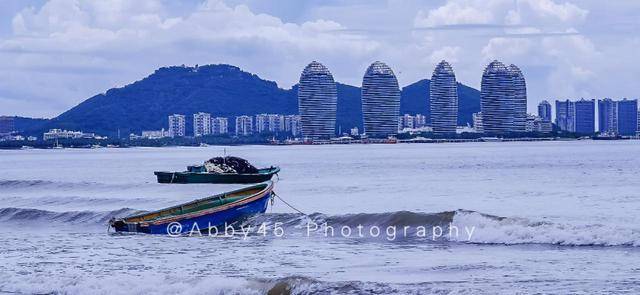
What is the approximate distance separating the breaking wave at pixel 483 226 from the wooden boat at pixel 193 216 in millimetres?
894

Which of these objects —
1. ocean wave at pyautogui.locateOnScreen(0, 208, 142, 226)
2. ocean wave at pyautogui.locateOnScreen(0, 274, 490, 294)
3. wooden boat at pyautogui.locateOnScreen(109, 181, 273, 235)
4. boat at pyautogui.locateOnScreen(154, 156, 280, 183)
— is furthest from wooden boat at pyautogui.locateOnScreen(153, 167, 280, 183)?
ocean wave at pyautogui.locateOnScreen(0, 274, 490, 294)

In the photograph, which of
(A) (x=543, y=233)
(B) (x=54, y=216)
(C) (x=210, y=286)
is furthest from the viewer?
(B) (x=54, y=216)

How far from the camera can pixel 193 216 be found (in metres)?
39.5

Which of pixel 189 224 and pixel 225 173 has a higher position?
pixel 225 173

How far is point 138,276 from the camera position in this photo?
2689 cm

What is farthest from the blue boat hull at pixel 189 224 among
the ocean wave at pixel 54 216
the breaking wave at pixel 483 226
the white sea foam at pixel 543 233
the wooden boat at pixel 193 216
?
the ocean wave at pixel 54 216

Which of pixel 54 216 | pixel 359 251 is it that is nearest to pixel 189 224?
pixel 359 251

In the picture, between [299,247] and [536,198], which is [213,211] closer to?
[299,247]

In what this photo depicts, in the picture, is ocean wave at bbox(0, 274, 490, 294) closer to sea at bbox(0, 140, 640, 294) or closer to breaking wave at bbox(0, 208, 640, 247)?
sea at bbox(0, 140, 640, 294)

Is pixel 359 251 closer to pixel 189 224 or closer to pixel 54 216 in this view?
pixel 189 224

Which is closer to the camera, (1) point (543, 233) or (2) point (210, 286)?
(2) point (210, 286)

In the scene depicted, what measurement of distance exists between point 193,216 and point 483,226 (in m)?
10.8

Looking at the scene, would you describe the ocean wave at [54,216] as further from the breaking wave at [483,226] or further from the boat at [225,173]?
the boat at [225,173]

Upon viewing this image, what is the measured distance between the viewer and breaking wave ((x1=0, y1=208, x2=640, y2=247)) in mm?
32875
